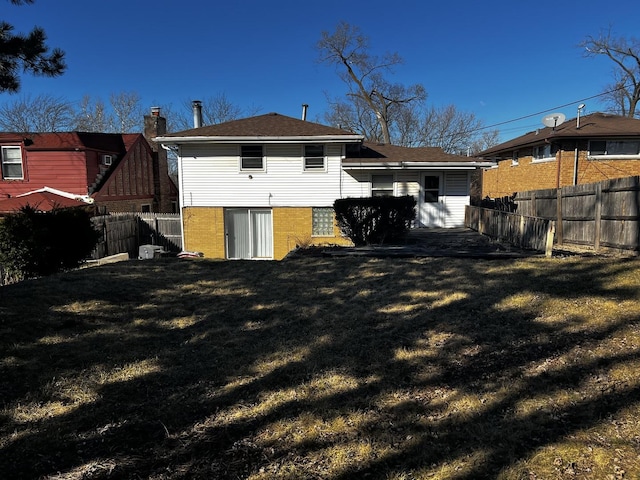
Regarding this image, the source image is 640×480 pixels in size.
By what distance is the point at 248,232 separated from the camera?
16.9 meters

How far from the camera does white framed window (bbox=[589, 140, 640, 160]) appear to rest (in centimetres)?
1856

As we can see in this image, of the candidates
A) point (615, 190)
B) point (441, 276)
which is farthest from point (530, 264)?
point (615, 190)

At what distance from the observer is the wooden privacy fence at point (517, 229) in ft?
28.2

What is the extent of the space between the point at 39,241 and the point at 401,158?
481 inches

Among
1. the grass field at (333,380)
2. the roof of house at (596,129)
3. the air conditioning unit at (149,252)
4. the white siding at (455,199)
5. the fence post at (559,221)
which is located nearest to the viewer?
the grass field at (333,380)

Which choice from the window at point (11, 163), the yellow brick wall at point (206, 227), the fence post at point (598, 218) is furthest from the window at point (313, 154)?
the window at point (11, 163)

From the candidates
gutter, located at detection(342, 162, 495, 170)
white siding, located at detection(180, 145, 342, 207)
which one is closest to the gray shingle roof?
white siding, located at detection(180, 145, 342, 207)

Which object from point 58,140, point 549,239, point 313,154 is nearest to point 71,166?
point 58,140

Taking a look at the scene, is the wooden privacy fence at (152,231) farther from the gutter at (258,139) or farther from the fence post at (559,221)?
the fence post at (559,221)

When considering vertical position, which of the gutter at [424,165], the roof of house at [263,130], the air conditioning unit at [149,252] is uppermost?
the roof of house at [263,130]

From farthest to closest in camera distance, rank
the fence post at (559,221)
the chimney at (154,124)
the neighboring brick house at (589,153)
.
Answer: the chimney at (154,124) < the neighboring brick house at (589,153) < the fence post at (559,221)

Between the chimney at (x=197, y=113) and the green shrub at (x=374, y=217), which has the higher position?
the chimney at (x=197, y=113)

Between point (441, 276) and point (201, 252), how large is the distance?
1205cm

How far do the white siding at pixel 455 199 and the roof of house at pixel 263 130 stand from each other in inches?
163
